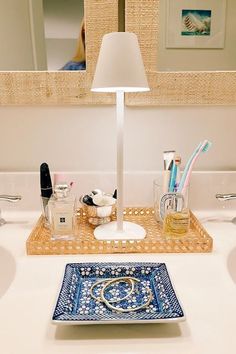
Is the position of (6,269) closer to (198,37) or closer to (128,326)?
(128,326)

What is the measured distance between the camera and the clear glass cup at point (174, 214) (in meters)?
0.63

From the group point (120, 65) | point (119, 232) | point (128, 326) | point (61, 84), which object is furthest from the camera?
point (61, 84)

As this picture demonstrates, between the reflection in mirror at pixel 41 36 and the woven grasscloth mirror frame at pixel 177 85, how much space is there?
16 centimetres

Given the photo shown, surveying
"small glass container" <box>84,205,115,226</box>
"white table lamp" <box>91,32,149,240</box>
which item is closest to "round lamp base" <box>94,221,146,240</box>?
"small glass container" <box>84,205,115,226</box>

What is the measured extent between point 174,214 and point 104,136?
0.96 ft

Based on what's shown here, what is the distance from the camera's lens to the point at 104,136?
80 centimetres

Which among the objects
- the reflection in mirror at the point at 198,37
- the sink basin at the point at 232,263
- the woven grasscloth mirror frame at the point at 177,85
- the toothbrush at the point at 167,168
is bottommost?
the sink basin at the point at 232,263

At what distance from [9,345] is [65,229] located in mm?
286

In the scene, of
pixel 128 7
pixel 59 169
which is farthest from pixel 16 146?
pixel 128 7

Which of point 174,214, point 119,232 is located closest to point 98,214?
point 119,232

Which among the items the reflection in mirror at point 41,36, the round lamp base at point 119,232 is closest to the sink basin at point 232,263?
the round lamp base at point 119,232

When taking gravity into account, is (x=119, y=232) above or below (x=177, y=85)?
below

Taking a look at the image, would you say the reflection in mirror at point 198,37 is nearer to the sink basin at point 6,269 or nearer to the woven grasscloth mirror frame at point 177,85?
the woven grasscloth mirror frame at point 177,85

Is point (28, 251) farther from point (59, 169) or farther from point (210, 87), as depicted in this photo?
point (210, 87)
